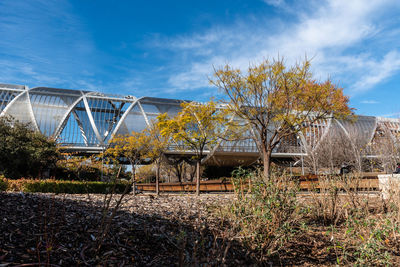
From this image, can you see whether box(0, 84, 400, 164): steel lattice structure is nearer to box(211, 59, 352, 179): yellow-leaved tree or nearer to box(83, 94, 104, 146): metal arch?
box(83, 94, 104, 146): metal arch

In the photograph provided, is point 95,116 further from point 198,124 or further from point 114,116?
point 198,124

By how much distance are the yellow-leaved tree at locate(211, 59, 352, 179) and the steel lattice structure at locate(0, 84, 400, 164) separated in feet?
73.2

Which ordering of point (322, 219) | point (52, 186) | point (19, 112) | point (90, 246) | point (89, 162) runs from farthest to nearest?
point (19, 112), point (89, 162), point (52, 186), point (322, 219), point (90, 246)

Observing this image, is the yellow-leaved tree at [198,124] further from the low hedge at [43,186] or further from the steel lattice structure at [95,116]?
the steel lattice structure at [95,116]

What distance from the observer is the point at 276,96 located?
41.7 ft

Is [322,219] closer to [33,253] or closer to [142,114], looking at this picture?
[33,253]

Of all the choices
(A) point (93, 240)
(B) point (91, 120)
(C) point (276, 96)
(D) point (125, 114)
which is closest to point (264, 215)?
(A) point (93, 240)

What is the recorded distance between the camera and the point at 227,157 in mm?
38438

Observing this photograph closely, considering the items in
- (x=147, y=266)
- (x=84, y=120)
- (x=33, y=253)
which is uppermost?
(x=84, y=120)

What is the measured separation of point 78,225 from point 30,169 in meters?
20.9

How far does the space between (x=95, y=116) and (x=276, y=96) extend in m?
30.8

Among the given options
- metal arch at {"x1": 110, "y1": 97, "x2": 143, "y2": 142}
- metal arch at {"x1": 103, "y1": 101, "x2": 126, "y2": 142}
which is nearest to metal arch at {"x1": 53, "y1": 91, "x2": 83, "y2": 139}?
metal arch at {"x1": 103, "y1": 101, "x2": 126, "y2": 142}

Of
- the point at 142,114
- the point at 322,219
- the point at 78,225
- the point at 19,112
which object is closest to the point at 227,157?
the point at 142,114

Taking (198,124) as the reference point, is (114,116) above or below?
above
